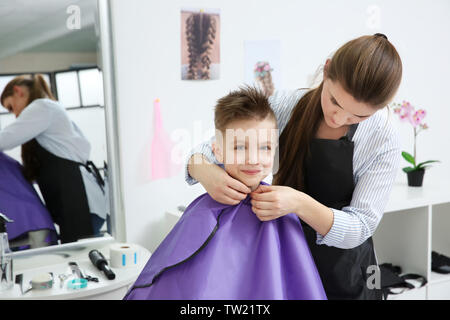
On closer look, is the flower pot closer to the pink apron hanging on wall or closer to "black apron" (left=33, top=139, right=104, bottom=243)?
the pink apron hanging on wall

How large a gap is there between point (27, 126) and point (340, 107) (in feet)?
3.85

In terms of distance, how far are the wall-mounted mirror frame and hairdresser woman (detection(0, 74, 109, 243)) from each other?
33 mm

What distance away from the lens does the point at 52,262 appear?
5.83ft

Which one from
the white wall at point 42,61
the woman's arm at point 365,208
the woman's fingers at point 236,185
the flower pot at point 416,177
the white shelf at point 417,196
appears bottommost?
the white shelf at point 417,196

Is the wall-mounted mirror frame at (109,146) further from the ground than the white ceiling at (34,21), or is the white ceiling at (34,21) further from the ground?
the white ceiling at (34,21)

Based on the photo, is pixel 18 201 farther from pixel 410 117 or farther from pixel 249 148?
pixel 410 117

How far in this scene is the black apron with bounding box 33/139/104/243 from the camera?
1.75 metres

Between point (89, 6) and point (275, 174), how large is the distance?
101cm

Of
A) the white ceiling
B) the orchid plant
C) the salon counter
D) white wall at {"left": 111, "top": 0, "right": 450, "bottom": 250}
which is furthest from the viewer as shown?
the orchid plant

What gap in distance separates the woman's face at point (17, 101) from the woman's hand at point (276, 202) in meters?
1.07

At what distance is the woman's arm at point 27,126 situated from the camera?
5.48 ft

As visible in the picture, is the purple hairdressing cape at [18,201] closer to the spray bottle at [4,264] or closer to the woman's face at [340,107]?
the spray bottle at [4,264]

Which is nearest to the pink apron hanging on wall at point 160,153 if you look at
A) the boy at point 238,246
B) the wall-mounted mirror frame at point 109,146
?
the wall-mounted mirror frame at point 109,146

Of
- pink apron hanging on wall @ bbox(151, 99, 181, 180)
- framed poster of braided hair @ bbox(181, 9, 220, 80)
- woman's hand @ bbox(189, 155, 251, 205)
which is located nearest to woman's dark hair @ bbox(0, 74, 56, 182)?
pink apron hanging on wall @ bbox(151, 99, 181, 180)
